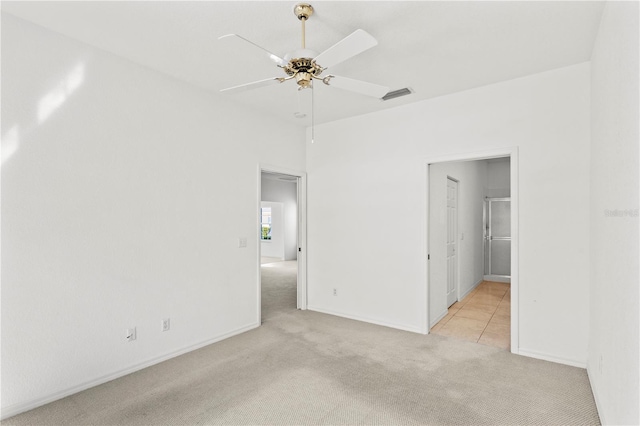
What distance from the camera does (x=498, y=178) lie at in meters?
7.39

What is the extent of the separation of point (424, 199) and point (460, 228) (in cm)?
203

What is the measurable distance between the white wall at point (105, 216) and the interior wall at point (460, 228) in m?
2.44

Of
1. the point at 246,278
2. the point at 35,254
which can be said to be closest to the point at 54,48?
the point at 35,254

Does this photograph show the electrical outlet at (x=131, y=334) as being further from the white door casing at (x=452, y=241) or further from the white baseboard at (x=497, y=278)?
the white baseboard at (x=497, y=278)

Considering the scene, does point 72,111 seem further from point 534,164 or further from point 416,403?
point 534,164

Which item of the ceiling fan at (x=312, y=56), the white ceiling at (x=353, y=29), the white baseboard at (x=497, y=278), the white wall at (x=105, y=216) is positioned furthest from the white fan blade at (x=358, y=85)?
the white baseboard at (x=497, y=278)

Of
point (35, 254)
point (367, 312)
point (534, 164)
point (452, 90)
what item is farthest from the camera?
point (367, 312)

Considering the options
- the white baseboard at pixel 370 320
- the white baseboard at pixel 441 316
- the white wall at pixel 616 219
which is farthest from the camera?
the white baseboard at pixel 441 316

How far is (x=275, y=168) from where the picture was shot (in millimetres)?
4551

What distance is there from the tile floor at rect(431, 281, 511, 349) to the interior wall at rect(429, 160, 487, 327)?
156 mm

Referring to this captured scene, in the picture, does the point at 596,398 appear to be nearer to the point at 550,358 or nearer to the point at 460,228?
the point at 550,358

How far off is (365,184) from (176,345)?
2.92 meters

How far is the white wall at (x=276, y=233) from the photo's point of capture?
1155 centimetres

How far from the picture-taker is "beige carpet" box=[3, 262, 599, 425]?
7.57 feet
